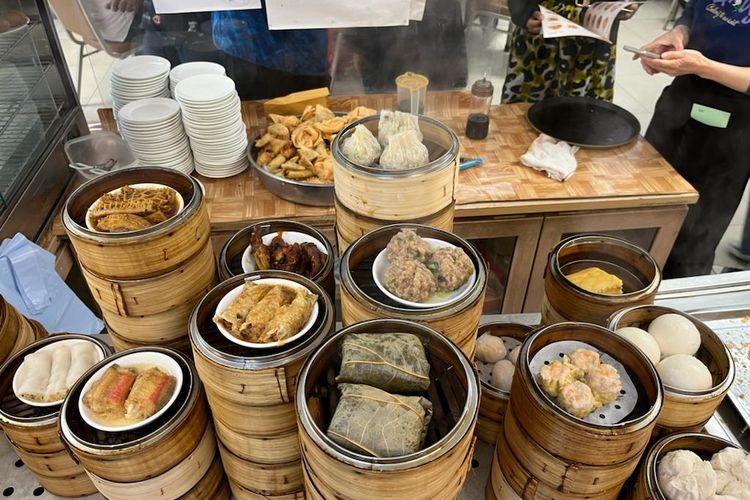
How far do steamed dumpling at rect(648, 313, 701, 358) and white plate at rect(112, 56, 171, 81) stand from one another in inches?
116

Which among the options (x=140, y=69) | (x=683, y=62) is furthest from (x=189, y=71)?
(x=683, y=62)

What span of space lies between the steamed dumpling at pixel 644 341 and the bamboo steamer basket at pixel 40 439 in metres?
1.56

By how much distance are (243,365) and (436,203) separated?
80cm

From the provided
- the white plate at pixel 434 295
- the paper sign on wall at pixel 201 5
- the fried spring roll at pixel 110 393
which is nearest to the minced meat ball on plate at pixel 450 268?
the white plate at pixel 434 295

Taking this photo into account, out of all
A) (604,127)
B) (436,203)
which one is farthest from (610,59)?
(436,203)

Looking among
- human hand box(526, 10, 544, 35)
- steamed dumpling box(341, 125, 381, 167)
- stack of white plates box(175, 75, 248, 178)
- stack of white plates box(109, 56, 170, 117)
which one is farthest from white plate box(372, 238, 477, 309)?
human hand box(526, 10, 544, 35)

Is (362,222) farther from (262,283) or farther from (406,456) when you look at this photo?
(406,456)

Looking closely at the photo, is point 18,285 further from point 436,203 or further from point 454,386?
point 454,386

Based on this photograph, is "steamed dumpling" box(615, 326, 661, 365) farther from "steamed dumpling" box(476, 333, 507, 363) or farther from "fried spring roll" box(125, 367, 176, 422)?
"fried spring roll" box(125, 367, 176, 422)

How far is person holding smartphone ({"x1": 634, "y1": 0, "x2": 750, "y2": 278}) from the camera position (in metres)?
3.06

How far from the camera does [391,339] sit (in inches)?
50.1

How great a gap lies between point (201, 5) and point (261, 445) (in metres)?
3.08

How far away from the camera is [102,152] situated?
123 inches

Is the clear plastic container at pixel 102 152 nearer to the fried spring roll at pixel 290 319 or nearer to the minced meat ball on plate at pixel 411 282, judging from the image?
the fried spring roll at pixel 290 319
